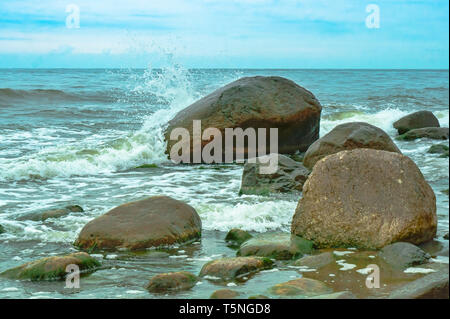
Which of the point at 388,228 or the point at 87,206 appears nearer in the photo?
the point at 388,228

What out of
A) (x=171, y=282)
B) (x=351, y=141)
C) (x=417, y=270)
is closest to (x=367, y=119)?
(x=351, y=141)

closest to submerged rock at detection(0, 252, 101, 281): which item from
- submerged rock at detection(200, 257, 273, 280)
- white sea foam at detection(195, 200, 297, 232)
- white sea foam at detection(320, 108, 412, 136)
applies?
submerged rock at detection(200, 257, 273, 280)

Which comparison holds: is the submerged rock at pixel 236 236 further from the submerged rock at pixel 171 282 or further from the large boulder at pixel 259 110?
the large boulder at pixel 259 110

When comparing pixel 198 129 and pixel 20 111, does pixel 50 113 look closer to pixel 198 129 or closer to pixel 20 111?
pixel 20 111

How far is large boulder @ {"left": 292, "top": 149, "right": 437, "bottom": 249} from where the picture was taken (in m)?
5.45

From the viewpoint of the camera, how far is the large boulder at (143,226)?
5867mm

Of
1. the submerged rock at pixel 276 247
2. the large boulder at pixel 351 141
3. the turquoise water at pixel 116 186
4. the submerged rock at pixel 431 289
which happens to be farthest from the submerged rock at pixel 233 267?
the large boulder at pixel 351 141

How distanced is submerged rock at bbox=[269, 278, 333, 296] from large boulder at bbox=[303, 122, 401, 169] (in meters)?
4.37

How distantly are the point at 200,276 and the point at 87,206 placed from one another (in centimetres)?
316

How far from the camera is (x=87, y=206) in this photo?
7.62m

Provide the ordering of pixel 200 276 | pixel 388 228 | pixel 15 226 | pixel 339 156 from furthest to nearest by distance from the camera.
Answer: pixel 15 226 → pixel 339 156 → pixel 388 228 → pixel 200 276

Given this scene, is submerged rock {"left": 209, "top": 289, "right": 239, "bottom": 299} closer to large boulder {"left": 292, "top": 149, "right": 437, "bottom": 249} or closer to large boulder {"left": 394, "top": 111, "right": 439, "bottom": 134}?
large boulder {"left": 292, "top": 149, "right": 437, "bottom": 249}
